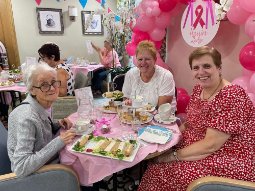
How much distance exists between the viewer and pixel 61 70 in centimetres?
245

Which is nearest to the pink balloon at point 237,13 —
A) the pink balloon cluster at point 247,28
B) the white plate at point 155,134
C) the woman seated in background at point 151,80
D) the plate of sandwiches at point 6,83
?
the pink balloon cluster at point 247,28

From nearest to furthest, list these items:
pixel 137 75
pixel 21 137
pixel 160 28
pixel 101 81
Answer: pixel 21 137
pixel 137 75
pixel 160 28
pixel 101 81

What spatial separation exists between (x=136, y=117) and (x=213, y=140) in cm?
61

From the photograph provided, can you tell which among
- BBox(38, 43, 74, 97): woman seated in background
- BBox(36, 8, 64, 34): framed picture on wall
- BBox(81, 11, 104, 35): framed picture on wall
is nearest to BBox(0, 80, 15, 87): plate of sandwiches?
BBox(38, 43, 74, 97): woman seated in background

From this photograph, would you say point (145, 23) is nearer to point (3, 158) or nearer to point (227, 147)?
point (227, 147)

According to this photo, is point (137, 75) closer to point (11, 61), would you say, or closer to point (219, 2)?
point (219, 2)

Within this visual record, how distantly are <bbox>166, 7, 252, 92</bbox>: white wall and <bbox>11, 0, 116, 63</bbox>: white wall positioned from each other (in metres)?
3.56

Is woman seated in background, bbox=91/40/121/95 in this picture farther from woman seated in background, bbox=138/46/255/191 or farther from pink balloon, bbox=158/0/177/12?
woman seated in background, bbox=138/46/255/191

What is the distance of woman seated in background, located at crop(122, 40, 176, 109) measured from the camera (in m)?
2.17

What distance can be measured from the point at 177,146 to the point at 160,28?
6.94ft

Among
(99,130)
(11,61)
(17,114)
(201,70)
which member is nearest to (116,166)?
(99,130)

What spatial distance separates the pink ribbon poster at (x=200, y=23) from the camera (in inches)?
96.3

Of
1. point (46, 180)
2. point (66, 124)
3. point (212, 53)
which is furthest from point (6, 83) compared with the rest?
point (212, 53)

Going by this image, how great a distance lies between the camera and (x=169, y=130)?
62.6 inches
